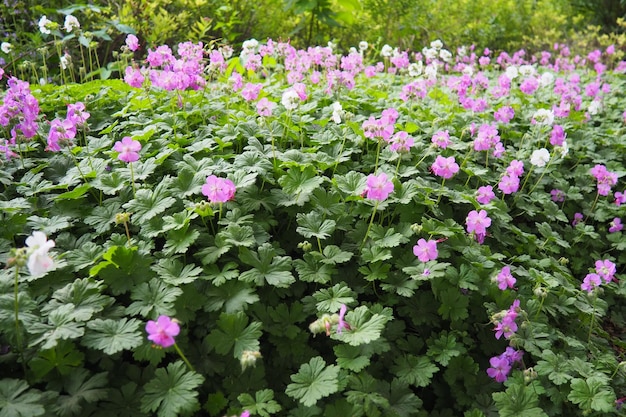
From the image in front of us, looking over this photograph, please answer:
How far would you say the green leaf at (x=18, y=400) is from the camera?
4.41ft

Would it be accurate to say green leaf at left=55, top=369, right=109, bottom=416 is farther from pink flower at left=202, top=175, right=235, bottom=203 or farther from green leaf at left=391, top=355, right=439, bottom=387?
green leaf at left=391, top=355, right=439, bottom=387

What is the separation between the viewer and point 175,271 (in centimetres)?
178

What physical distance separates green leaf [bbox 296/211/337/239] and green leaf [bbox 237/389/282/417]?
65 cm

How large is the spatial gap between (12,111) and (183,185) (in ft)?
3.07

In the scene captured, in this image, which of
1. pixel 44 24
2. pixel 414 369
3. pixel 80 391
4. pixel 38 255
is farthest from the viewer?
pixel 44 24

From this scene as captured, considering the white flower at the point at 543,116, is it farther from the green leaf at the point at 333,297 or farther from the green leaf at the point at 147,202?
the green leaf at the point at 147,202

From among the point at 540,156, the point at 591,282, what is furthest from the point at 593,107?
the point at 591,282

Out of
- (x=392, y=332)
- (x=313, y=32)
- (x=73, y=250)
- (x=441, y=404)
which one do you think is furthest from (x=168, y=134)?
(x=313, y=32)

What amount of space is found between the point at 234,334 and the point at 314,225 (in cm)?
58

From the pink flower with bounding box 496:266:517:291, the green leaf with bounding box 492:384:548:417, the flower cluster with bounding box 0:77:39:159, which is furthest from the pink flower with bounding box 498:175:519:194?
the flower cluster with bounding box 0:77:39:159

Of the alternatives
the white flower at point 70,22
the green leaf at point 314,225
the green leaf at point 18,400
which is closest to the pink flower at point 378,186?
the green leaf at point 314,225

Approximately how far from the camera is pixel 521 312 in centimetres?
197

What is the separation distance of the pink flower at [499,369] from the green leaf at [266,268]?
0.84 meters

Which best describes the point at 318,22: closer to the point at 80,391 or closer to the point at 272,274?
the point at 272,274
